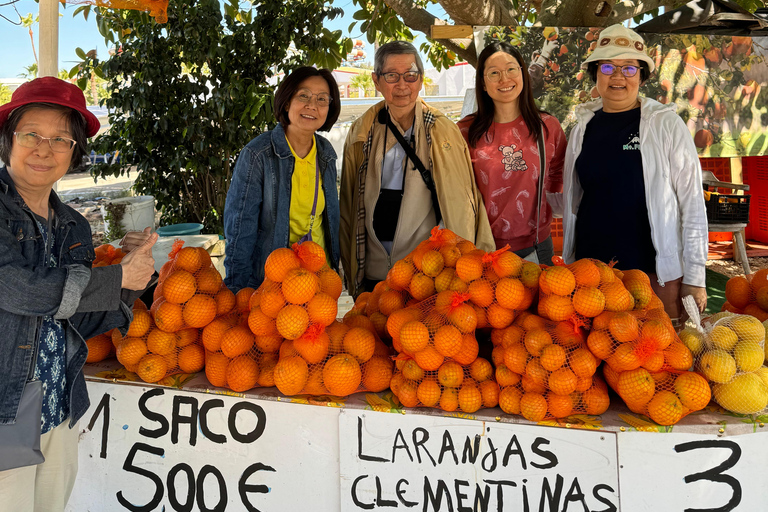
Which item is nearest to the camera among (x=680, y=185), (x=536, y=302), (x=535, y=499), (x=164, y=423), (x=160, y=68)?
(x=535, y=499)

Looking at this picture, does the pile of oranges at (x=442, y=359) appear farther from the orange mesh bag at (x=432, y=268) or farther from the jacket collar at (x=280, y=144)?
the jacket collar at (x=280, y=144)

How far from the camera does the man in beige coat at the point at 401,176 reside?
2.79 metres

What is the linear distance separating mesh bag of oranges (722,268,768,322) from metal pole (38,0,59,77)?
3.33m

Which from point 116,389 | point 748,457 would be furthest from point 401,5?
point 748,457

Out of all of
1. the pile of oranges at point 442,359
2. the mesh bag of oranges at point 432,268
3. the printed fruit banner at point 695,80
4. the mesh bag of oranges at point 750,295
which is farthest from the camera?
the printed fruit banner at point 695,80

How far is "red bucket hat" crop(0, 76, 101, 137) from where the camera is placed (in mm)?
1554

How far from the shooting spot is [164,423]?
2.05 metres

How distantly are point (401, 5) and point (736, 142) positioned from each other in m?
3.16

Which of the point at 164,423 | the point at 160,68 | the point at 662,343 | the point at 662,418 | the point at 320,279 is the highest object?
the point at 160,68

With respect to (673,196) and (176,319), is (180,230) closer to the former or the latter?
(176,319)

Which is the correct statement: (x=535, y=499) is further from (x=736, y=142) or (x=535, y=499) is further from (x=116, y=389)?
(x=736, y=142)

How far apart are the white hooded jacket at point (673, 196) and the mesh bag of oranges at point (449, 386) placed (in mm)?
1195

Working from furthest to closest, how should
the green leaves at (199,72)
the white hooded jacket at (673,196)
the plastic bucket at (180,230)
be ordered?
the plastic bucket at (180,230) < the green leaves at (199,72) < the white hooded jacket at (673,196)

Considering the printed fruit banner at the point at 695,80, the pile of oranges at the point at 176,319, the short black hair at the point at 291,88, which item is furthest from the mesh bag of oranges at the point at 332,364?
the printed fruit banner at the point at 695,80
